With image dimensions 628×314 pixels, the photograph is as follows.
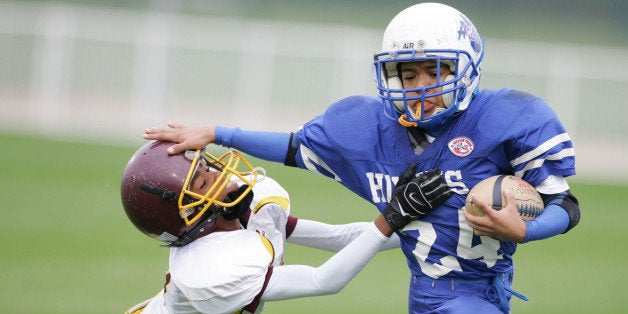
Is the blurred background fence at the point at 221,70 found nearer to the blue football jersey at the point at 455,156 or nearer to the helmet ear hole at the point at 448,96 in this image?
the blue football jersey at the point at 455,156

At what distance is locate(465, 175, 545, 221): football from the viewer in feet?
11.1

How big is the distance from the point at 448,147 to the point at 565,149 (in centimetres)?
44

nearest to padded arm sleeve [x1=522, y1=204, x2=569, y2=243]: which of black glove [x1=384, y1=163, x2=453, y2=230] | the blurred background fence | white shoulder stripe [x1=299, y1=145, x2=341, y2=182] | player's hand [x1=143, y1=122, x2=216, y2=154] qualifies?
black glove [x1=384, y1=163, x2=453, y2=230]

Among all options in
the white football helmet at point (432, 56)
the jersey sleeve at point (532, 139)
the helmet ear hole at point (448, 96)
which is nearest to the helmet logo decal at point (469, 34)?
the white football helmet at point (432, 56)

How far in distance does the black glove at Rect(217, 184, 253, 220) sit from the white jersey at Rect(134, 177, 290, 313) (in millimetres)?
85

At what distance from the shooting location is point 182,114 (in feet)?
42.8

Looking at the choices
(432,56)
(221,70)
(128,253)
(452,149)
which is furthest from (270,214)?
(221,70)

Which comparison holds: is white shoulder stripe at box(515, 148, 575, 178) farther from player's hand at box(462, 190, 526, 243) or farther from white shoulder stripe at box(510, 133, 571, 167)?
player's hand at box(462, 190, 526, 243)

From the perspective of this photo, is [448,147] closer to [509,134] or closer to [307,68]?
[509,134]

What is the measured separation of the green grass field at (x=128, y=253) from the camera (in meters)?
6.44

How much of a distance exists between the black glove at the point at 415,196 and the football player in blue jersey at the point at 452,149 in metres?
0.03

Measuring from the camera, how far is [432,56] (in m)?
3.52

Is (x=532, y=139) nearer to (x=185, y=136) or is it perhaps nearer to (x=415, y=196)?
(x=415, y=196)

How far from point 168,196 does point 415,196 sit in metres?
0.99
